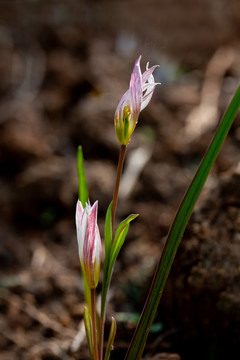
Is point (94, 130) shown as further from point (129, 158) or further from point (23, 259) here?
point (23, 259)

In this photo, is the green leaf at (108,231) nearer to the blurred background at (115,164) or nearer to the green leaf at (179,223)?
the green leaf at (179,223)

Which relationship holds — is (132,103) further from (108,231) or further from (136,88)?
(108,231)

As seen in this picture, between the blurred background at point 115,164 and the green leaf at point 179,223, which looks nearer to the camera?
the green leaf at point 179,223

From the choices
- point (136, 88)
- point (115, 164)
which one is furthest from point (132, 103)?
point (115, 164)

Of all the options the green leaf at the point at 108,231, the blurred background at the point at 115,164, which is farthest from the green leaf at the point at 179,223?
the blurred background at the point at 115,164

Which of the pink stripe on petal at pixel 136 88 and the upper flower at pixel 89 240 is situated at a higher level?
the pink stripe on petal at pixel 136 88

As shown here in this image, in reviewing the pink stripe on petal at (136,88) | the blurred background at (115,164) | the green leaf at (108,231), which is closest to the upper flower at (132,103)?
the pink stripe on petal at (136,88)
